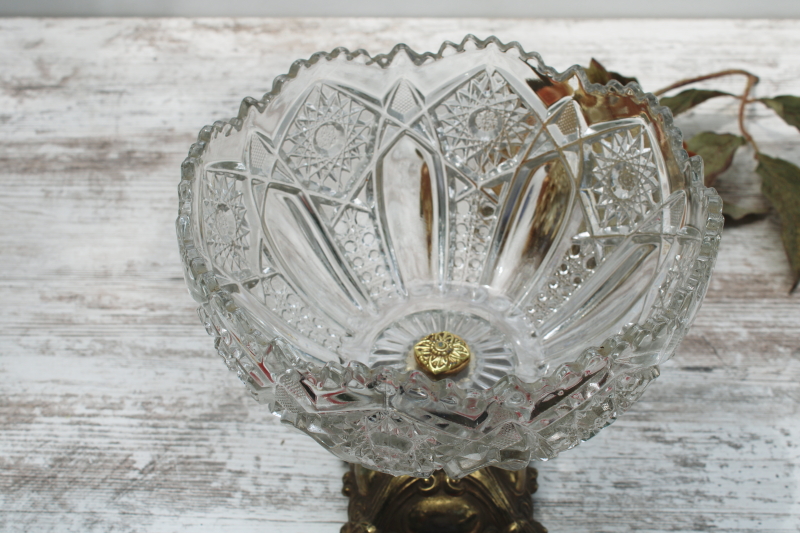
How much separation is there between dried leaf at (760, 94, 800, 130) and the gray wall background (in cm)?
53

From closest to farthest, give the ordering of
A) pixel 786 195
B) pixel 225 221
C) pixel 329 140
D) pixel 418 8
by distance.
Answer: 1. pixel 225 221
2. pixel 329 140
3. pixel 786 195
4. pixel 418 8

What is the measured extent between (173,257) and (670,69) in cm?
88

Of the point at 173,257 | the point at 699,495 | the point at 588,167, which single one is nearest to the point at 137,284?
the point at 173,257

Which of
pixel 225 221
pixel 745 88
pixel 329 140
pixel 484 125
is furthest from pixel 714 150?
pixel 225 221

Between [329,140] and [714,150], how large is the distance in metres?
0.54

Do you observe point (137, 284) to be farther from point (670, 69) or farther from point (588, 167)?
point (670, 69)

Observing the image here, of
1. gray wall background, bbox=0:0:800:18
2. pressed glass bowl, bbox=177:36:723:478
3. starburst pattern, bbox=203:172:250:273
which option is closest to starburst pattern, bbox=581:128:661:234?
pressed glass bowl, bbox=177:36:723:478

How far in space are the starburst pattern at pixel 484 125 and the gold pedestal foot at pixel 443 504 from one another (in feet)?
1.17

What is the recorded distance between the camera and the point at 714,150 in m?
0.99

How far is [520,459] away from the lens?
1.77ft

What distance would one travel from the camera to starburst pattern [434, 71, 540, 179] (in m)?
0.81

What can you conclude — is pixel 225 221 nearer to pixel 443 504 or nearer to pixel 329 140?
pixel 329 140

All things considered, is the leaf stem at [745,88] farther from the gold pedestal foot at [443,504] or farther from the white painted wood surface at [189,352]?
the gold pedestal foot at [443,504]

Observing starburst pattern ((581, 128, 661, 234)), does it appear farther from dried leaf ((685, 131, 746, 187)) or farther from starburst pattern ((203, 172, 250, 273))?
starburst pattern ((203, 172, 250, 273))
